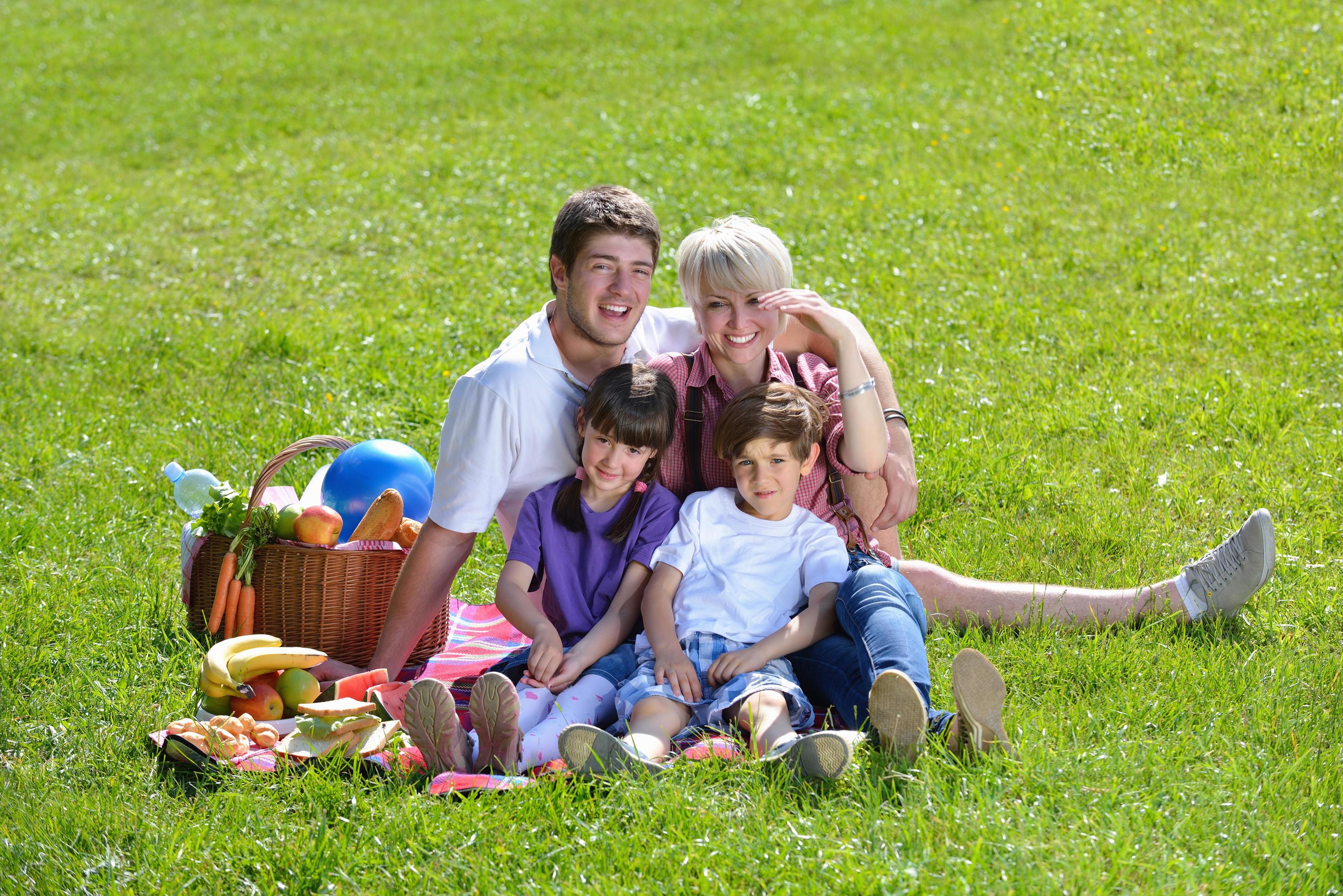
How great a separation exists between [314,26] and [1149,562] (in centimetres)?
1711

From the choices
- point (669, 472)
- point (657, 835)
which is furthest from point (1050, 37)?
point (657, 835)

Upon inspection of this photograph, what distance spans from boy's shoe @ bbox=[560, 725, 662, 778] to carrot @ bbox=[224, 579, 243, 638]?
1.80 meters

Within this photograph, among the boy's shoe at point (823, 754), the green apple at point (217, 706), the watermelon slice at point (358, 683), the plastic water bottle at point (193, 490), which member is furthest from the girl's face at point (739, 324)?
the plastic water bottle at point (193, 490)

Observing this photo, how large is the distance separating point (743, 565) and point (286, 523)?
1924 mm

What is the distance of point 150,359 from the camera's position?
27.7 feet

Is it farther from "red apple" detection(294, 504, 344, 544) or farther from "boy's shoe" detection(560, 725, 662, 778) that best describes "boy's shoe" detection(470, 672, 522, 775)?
"red apple" detection(294, 504, 344, 544)

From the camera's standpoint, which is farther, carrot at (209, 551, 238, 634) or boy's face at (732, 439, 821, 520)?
carrot at (209, 551, 238, 634)

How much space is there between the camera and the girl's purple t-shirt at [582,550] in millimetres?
4230

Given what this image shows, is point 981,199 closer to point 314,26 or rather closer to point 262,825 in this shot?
point 262,825

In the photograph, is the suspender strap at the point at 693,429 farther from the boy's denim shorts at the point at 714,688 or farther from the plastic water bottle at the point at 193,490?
the plastic water bottle at the point at 193,490

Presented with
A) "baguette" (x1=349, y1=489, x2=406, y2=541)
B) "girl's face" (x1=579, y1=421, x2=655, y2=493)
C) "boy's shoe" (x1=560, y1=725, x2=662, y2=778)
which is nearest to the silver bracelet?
"girl's face" (x1=579, y1=421, x2=655, y2=493)

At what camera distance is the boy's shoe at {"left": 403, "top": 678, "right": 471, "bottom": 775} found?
11.4 feet

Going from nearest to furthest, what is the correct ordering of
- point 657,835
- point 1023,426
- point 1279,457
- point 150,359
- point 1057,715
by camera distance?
point 657,835, point 1057,715, point 1279,457, point 1023,426, point 150,359

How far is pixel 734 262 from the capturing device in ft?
13.6
